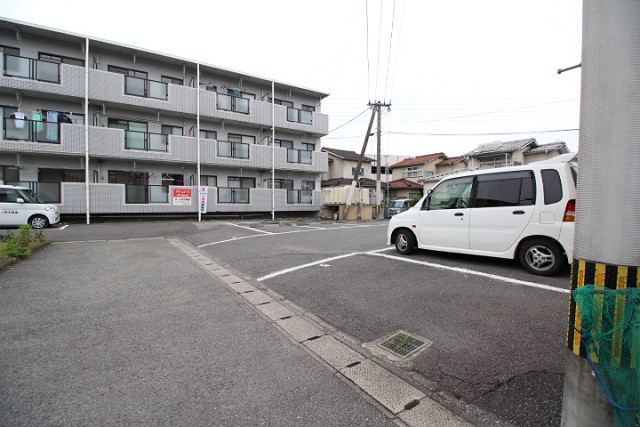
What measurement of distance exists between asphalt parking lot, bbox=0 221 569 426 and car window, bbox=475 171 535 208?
3.63 ft

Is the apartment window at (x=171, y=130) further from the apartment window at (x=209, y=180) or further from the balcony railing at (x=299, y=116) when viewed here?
the balcony railing at (x=299, y=116)

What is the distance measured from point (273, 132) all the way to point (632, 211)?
61.0 ft

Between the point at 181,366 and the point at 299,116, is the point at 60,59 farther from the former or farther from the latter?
the point at 181,366

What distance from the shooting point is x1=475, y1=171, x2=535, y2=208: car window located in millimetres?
4785

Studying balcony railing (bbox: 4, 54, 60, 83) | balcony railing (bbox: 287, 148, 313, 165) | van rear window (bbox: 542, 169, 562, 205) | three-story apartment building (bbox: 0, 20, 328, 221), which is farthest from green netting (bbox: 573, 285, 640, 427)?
balcony railing (bbox: 4, 54, 60, 83)

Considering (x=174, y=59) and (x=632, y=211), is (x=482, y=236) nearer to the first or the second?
(x=632, y=211)

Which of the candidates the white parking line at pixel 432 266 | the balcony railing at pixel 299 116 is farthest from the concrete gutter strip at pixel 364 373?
the balcony railing at pixel 299 116

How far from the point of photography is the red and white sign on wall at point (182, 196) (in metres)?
15.8

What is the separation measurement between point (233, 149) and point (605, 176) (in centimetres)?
1768

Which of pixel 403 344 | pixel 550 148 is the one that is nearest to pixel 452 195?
pixel 403 344

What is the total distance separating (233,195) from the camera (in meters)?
17.5

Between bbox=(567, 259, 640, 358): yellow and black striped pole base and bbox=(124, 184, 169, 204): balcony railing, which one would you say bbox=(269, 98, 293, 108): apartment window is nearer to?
bbox=(124, 184, 169, 204): balcony railing

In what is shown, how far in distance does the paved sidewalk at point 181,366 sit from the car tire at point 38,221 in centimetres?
878

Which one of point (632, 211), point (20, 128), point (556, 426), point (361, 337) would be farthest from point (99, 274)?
point (20, 128)
